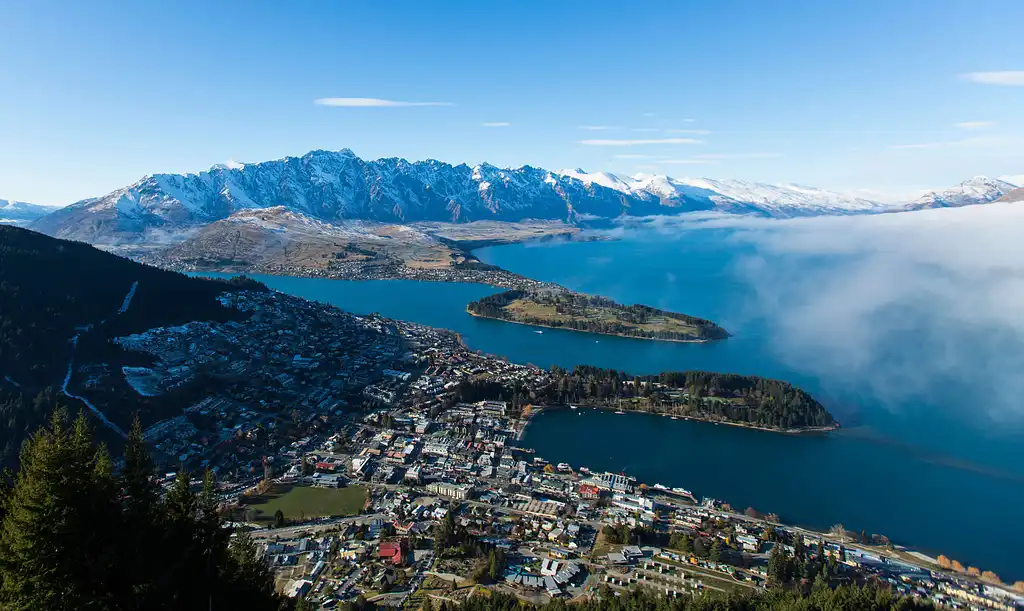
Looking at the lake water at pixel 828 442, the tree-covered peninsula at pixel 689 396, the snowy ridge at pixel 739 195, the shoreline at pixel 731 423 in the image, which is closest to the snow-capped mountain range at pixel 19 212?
the lake water at pixel 828 442

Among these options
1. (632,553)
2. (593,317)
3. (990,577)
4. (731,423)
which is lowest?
(990,577)

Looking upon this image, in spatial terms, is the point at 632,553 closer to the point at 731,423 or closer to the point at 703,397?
the point at 731,423

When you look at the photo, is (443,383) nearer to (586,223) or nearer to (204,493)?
(204,493)

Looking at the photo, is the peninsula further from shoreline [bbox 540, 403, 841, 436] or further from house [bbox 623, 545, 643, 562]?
house [bbox 623, 545, 643, 562]

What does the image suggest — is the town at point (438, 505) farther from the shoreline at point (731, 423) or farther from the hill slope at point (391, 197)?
the hill slope at point (391, 197)

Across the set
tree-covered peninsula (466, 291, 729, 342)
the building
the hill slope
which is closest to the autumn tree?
the building

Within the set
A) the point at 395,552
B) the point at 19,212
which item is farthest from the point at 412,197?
the point at 395,552
